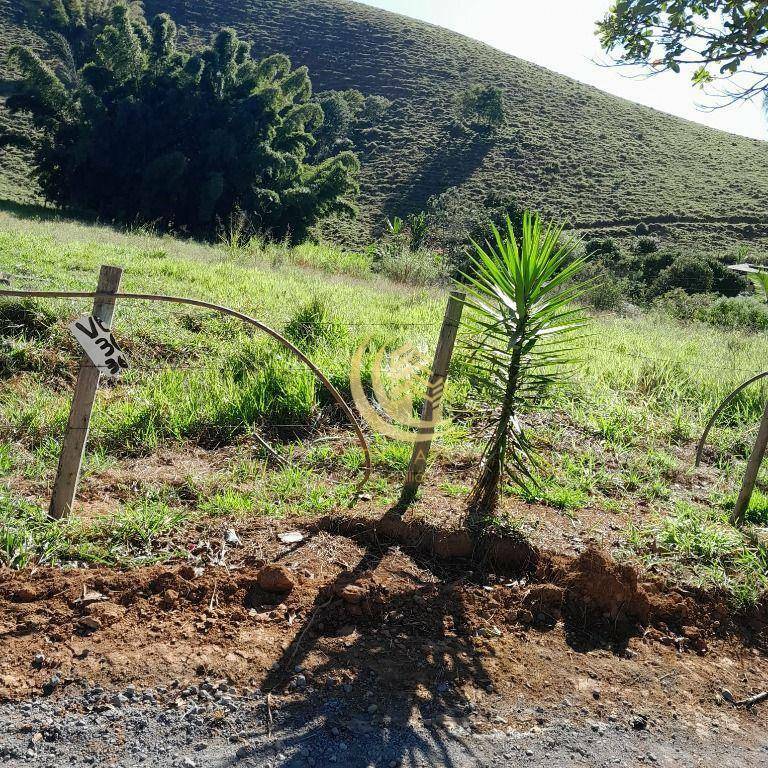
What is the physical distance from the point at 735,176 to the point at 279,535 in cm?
3981

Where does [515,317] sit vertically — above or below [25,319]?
above

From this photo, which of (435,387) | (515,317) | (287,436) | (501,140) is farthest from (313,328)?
(501,140)

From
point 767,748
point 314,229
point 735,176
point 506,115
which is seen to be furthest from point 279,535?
point 506,115

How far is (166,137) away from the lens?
21328 mm

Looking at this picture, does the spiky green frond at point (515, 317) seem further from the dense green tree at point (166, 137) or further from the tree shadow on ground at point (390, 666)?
the dense green tree at point (166, 137)

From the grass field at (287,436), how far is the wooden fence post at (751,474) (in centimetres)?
9

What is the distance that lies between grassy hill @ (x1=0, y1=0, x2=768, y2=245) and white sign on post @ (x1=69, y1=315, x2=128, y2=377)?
25.5m

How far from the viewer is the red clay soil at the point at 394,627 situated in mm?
2309

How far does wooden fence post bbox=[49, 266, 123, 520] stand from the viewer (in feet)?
9.38

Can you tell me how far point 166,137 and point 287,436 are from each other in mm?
20194

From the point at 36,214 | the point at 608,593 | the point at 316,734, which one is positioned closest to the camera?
the point at 316,734

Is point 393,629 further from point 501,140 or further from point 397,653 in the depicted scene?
point 501,140

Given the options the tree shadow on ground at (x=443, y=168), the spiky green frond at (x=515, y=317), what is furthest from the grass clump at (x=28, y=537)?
the tree shadow on ground at (x=443, y=168)

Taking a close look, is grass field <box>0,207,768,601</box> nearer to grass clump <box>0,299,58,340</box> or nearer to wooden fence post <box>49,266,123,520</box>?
grass clump <box>0,299,58,340</box>
